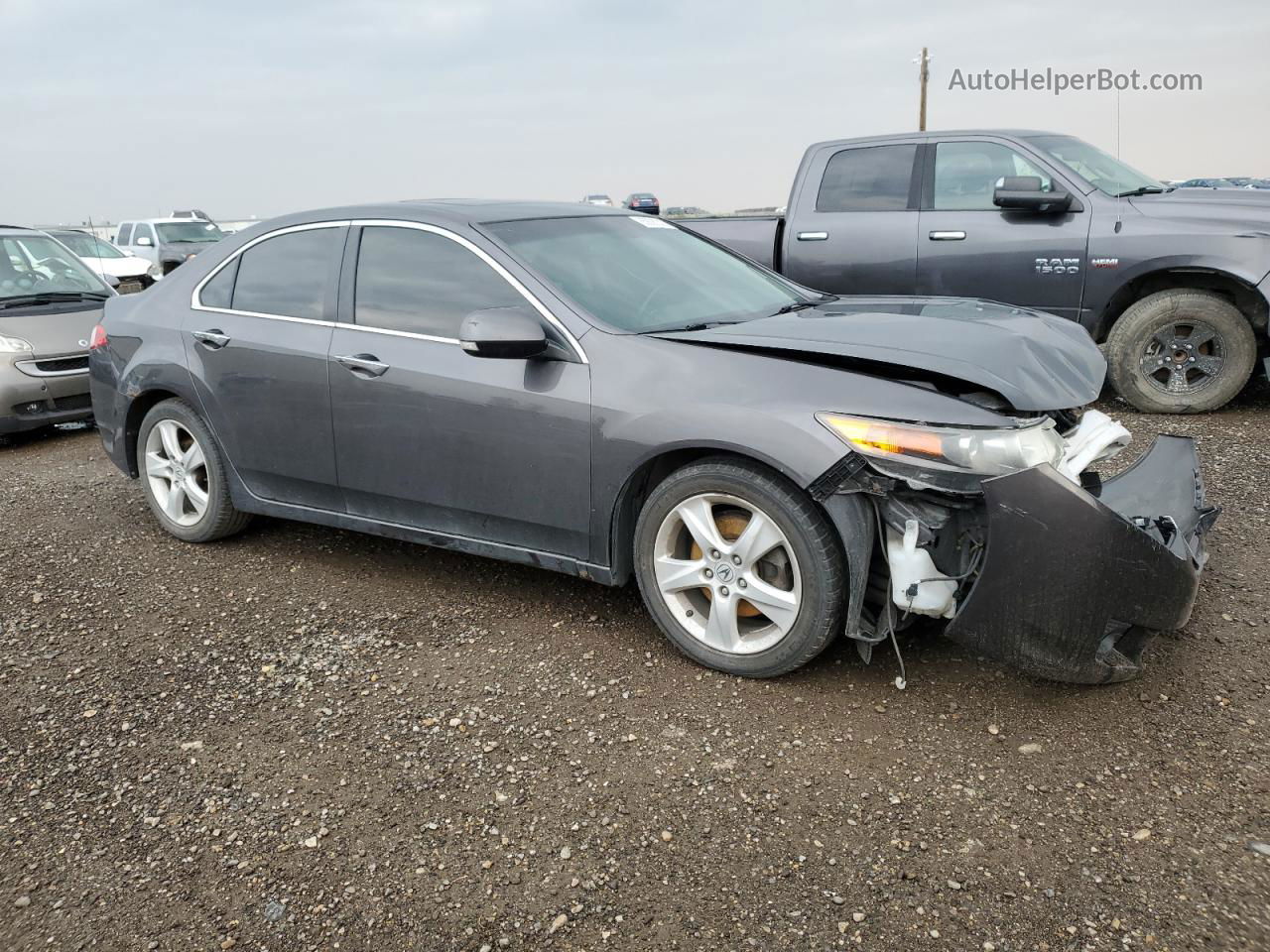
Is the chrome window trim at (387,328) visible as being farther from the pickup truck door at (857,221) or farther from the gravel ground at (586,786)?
the pickup truck door at (857,221)

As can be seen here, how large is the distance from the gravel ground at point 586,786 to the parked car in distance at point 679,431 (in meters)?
0.30

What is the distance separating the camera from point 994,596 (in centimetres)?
292

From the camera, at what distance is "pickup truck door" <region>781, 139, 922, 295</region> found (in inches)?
291

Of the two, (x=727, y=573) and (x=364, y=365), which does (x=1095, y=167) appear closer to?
(x=727, y=573)

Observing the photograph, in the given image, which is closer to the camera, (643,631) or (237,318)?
(643,631)

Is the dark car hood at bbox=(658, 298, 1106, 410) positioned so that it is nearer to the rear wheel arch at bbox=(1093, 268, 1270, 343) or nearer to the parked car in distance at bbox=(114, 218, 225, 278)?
the rear wheel arch at bbox=(1093, 268, 1270, 343)

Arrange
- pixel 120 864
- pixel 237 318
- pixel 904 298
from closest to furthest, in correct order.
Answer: pixel 120 864 < pixel 904 298 < pixel 237 318

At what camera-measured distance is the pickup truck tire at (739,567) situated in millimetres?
3176

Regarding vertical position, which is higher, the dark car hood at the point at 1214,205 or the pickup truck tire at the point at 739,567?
the dark car hood at the point at 1214,205

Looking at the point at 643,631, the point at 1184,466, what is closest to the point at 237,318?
the point at 643,631

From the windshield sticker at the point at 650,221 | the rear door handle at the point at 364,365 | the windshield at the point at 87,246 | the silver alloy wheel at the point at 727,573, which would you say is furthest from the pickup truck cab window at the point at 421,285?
the windshield at the point at 87,246

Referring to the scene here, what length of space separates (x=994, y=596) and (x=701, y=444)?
3.28ft

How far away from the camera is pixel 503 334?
3.50 metres

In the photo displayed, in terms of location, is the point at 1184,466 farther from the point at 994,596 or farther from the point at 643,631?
the point at 643,631
